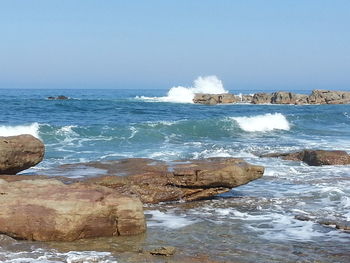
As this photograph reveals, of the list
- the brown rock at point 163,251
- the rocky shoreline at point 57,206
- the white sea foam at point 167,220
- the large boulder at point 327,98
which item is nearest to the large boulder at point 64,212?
the rocky shoreline at point 57,206

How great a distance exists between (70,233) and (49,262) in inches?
36.1

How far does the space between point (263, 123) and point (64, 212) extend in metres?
26.0

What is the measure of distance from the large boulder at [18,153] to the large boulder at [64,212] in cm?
164

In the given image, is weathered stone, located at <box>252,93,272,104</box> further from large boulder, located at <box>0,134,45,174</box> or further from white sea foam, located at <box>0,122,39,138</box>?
large boulder, located at <box>0,134,45,174</box>

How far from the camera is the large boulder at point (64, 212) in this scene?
661 cm

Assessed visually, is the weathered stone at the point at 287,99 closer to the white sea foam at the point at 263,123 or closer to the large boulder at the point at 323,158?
the white sea foam at the point at 263,123

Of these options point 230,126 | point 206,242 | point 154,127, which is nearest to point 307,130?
point 230,126

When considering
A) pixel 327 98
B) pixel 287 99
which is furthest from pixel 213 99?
pixel 327 98

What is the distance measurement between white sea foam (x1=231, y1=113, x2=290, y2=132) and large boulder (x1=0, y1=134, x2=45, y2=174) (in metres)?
21.0

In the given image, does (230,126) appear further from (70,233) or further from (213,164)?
(70,233)

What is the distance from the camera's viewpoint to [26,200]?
6.79m

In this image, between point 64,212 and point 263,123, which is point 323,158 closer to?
point 64,212

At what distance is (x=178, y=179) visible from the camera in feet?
31.3

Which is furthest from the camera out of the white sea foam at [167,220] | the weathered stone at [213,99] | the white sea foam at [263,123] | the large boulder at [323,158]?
the weathered stone at [213,99]
